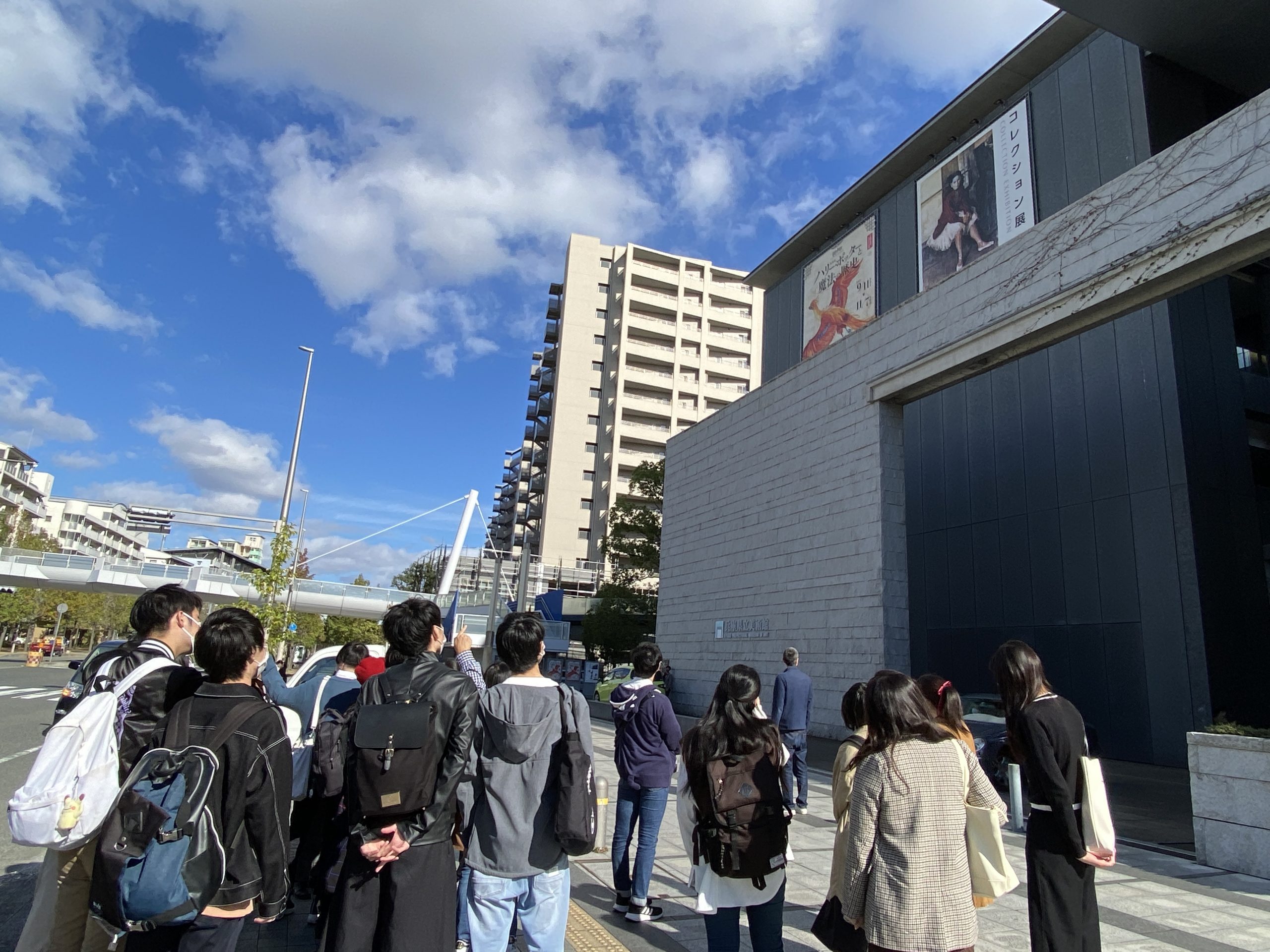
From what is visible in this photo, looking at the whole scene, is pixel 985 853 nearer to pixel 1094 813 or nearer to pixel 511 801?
pixel 1094 813

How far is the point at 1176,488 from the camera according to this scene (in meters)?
15.9

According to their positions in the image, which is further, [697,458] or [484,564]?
[484,564]

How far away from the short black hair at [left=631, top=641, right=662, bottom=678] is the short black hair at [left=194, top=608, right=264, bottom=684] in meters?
2.79

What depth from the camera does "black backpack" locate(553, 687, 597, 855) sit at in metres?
3.41

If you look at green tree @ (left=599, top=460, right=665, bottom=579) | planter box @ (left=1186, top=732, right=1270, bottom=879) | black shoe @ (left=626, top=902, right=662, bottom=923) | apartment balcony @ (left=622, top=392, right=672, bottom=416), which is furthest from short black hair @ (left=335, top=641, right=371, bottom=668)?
apartment balcony @ (left=622, top=392, right=672, bottom=416)

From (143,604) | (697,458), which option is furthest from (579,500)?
(143,604)

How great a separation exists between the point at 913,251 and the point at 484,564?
189ft

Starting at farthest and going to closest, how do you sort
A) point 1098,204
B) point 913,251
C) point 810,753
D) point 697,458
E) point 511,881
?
point 697,458
point 913,251
point 810,753
point 1098,204
point 511,881

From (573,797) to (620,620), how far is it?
30.4 metres

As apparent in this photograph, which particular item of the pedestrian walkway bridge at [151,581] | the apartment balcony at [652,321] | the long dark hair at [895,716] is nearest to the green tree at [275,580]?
the pedestrian walkway bridge at [151,581]

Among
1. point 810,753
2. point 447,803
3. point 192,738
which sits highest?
point 192,738

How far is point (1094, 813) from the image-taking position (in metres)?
3.58

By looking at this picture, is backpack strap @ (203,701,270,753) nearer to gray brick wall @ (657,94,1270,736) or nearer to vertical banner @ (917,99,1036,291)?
gray brick wall @ (657,94,1270,736)

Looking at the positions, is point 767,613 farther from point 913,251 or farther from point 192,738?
point 192,738
